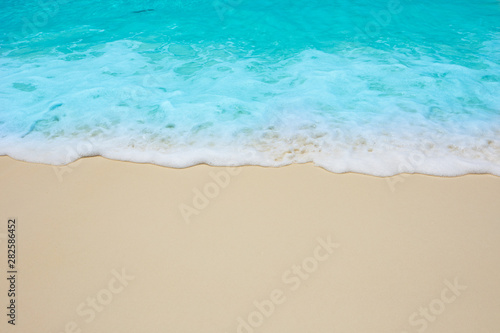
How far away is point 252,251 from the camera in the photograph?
2.30m

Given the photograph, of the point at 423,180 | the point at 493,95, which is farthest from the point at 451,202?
the point at 493,95

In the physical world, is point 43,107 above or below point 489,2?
below

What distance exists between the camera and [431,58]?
17.4ft

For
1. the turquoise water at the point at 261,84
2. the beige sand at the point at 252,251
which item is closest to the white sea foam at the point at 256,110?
the turquoise water at the point at 261,84

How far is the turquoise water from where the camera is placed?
3297 millimetres

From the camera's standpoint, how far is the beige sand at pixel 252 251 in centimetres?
199

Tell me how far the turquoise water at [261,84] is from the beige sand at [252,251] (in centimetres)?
34

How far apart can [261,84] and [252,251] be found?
2956 mm

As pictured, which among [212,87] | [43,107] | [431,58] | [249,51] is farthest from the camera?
[249,51]

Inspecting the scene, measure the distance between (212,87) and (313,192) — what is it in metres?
2.56

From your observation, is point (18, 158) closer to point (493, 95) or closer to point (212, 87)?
point (212, 87)

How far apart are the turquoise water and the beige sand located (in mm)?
340

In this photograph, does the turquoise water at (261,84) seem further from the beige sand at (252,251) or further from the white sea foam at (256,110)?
the beige sand at (252,251)

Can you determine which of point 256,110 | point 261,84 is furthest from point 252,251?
point 261,84
